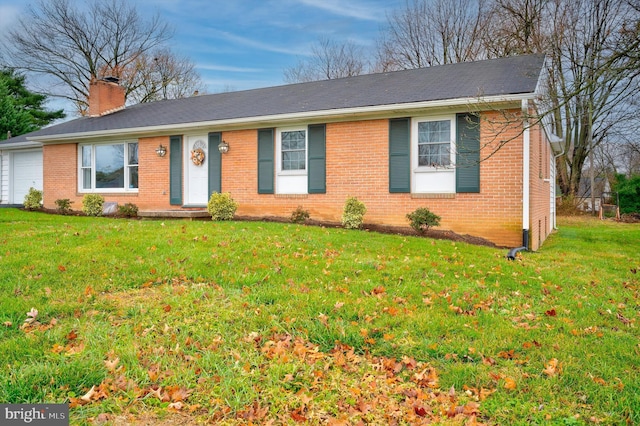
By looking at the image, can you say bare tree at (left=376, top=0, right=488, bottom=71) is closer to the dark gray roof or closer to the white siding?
the dark gray roof

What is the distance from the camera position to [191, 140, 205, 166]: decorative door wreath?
13.8 metres

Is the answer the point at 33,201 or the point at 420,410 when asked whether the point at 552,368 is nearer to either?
the point at 420,410

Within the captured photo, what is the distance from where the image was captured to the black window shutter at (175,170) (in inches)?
555

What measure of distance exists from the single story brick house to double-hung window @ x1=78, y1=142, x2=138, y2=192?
0.14ft

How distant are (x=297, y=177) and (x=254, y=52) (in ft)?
36.8

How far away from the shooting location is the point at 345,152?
11.8m

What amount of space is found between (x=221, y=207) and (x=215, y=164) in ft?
6.73

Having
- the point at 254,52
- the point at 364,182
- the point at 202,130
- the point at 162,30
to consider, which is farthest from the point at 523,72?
the point at 162,30

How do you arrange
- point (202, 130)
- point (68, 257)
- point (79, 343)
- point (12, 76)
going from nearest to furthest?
1. point (79, 343)
2. point (68, 257)
3. point (202, 130)
4. point (12, 76)

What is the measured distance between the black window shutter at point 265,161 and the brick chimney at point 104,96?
9.32 meters

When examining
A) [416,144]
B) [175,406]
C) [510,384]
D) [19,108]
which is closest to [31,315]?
[175,406]

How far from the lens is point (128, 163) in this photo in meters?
15.2

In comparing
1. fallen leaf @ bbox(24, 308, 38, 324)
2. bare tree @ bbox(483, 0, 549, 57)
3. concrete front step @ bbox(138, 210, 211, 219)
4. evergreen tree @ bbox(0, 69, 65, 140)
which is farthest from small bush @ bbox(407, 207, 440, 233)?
evergreen tree @ bbox(0, 69, 65, 140)

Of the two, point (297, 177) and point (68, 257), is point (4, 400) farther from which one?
point (297, 177)
